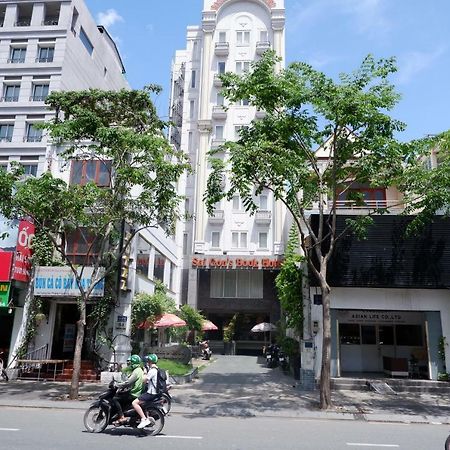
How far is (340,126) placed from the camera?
13672mm

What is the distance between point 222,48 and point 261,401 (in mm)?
35140

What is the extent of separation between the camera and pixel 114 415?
9.20m

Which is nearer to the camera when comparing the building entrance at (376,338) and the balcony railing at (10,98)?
the building entrance at (376,338)

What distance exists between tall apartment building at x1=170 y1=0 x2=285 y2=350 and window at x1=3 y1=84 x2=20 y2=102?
12904 millimetres

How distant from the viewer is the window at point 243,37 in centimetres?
4209

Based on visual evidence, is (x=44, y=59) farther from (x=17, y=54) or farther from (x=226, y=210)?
(x=226, y=210)

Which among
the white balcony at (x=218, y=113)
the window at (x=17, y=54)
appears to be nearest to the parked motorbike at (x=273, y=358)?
the white balcony at (x=218, y=113)

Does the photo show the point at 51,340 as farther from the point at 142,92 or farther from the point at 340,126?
the point at 340,126

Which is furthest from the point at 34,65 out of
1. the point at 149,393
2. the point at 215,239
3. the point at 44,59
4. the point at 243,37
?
the point at 149,393

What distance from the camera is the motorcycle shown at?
359 inches

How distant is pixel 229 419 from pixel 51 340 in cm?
1073

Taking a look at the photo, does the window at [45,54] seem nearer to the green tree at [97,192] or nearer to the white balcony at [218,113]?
the white balcony at [218,113]

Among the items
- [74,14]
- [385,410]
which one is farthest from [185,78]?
[385,410]

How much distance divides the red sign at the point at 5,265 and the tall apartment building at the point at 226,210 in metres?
16.1
